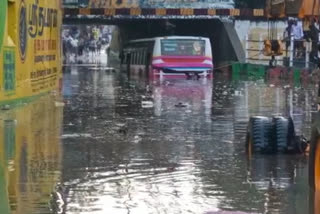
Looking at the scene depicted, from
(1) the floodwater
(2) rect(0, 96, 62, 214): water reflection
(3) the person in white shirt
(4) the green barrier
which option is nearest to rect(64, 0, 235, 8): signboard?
(4) the green barrier

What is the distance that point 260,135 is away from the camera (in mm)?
13383

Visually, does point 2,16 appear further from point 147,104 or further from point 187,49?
point 187,49

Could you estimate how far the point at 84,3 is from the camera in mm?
57500

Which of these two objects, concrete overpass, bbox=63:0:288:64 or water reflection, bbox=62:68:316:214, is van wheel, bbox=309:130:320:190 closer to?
water reflection, bbox=62:68:316:214

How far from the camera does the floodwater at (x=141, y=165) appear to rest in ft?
30.9

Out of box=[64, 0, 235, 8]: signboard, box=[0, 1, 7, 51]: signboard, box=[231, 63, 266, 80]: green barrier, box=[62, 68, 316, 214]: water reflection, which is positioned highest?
box=[64, 0, 235, 8]: signboard

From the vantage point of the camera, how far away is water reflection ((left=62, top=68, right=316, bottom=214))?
9484 mm

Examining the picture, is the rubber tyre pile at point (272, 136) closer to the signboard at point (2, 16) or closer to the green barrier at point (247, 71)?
the signboard at point (2, 16)

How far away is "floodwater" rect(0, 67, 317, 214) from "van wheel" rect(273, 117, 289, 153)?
25 centimetres

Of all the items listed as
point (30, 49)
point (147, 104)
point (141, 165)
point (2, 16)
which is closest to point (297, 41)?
point (147, 104)

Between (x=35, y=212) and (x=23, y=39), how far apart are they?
1549 cm

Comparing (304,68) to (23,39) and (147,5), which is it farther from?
(23,39)

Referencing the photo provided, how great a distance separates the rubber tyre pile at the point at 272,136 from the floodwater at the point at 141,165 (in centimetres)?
24

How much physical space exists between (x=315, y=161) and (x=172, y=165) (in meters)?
2.78
